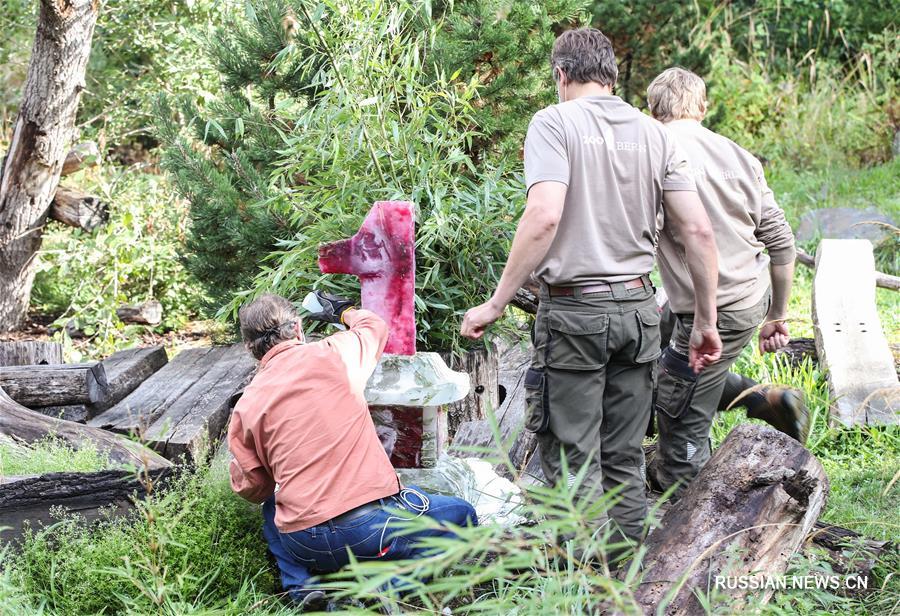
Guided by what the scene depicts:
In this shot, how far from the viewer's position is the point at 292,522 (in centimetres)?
321

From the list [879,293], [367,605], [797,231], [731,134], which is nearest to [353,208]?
[367,605]

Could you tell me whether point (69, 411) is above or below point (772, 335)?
below

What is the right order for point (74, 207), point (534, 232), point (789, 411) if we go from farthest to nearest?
point (74, 207) < point (789, 411) < point (534, 232)

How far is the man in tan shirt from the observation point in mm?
3217

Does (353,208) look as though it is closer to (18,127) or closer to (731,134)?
(18,127)

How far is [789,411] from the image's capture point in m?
4.28

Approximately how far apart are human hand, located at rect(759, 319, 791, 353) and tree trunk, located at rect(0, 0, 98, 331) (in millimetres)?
5845

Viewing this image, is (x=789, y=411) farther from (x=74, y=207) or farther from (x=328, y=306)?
(x=74, y=207)

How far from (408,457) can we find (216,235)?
2967 mm

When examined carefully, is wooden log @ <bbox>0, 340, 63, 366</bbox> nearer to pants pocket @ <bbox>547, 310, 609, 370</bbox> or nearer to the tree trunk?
the tree trunk

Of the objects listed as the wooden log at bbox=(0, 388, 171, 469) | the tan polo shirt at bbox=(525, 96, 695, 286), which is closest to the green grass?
the wooden log at bbox=(0, 388, 171, 469)

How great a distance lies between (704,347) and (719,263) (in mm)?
397

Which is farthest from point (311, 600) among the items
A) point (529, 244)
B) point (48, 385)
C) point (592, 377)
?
point (48, 385)

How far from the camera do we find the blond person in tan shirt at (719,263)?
3799 mm
